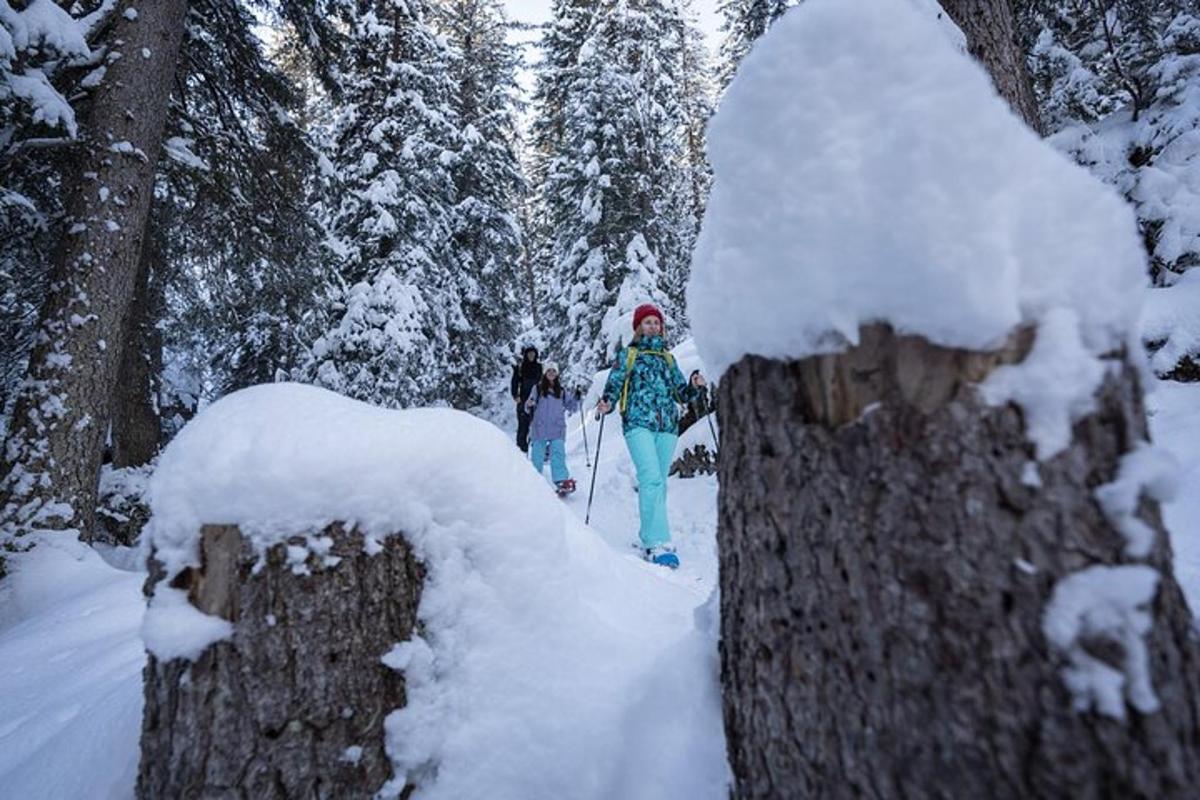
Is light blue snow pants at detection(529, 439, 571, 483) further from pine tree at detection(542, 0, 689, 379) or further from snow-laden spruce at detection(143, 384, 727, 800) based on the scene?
snow-laden spruce at detection(143, 384, 727, 800)

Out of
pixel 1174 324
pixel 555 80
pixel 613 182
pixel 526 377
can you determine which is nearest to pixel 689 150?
pixel 555 80

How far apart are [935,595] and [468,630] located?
128 cm

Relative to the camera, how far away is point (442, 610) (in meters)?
1.72

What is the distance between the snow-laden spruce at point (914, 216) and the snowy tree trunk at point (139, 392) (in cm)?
903

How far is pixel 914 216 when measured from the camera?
0.96 m

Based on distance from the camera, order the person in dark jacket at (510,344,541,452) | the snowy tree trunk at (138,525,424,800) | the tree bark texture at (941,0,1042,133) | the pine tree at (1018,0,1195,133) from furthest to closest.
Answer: the person in dark jacket at (510,344,541,452), the pine tree at (1018,0,1195,133), the tree bark texture at (941,0,1042,133), the snowy tree trunk at (138,525,424,800)

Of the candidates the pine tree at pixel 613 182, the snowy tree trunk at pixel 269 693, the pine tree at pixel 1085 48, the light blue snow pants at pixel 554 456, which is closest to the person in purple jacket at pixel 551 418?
the light blue snow pants at pixel 554 456

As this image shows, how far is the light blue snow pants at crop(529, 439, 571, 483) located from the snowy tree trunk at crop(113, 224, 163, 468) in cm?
561

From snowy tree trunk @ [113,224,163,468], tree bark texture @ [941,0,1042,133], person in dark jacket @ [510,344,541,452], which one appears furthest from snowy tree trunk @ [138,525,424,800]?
person in dark jacket @ [510,344,541,452]

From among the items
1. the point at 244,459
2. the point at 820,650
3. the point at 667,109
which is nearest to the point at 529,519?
the point at 244,459

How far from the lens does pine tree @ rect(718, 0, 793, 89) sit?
839 cm

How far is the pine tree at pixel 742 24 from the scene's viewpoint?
8.39m

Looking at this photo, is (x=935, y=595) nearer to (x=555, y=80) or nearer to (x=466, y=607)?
(x=466, y=607)

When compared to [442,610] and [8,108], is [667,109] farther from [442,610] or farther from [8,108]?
[442,610]
